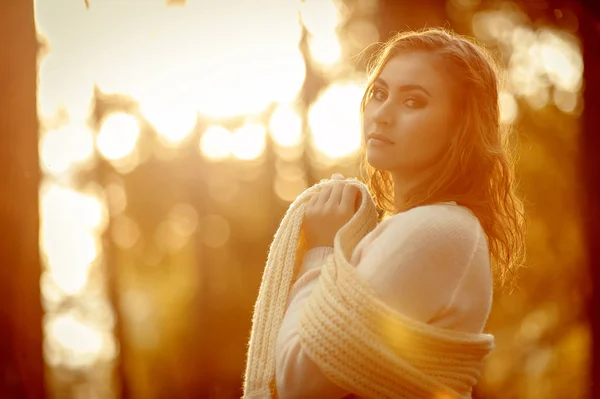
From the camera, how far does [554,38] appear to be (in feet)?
18.5

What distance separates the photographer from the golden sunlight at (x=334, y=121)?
6.34 m

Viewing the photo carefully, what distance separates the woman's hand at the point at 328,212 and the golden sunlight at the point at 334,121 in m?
4.09

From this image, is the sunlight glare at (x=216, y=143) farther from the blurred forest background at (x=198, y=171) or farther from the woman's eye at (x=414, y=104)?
the woman's eye at (x=414, y=104)

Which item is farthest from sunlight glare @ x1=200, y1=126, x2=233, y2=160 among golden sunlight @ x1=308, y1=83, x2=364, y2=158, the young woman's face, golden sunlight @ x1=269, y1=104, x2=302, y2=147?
the young woman's face

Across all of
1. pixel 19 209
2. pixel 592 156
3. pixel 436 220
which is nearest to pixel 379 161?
pixel 436 220

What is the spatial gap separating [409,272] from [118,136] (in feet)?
30.3

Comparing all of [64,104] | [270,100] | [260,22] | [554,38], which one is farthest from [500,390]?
[64,104]

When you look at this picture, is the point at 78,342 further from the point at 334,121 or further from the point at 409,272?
the point at 409,272

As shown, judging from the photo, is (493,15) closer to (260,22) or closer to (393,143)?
(260,22)

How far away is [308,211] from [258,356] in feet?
1.26

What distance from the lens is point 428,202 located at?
1.69 m

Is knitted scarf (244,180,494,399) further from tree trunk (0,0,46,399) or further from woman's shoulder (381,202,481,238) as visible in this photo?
tree trunk (0,0,46,399)

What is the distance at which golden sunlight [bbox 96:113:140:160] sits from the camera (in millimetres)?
9812

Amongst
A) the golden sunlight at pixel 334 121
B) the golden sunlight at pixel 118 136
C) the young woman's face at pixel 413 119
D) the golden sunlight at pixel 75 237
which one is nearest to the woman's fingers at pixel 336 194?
the young woman's face at pixel 413 119
